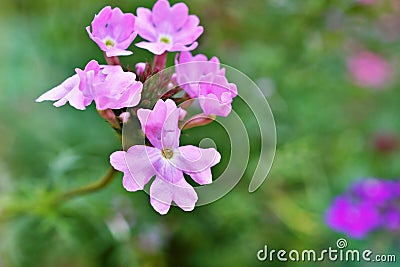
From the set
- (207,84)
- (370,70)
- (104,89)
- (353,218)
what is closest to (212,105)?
(207,84)

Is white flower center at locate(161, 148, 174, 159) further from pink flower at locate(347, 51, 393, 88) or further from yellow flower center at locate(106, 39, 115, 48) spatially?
pink flower at locate(347, 51, 393, 88)

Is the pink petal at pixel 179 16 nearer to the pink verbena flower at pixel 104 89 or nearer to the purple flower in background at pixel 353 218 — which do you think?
the pink verbena flower at pixel 104 89

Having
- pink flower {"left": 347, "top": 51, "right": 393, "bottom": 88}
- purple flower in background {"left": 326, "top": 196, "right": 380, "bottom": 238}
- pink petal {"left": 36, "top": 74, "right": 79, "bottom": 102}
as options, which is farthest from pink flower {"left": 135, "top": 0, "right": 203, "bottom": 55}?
pink flower {"left": 347, "top": 51, "right": 393, "bottom": 88}

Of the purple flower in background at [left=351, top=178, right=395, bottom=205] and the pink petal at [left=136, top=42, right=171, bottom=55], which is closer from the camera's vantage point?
the pink petal at [left=136, top=42, right=171, bottom=55]

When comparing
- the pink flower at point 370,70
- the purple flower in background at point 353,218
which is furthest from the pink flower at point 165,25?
the pink flower at point 370,70

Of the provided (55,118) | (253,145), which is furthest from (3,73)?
(253,145)

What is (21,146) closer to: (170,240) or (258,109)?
(170,240)

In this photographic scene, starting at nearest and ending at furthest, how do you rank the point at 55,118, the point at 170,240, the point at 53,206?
1. the point at 53,206
2. the point at 170,240
3. the point at 55,118
